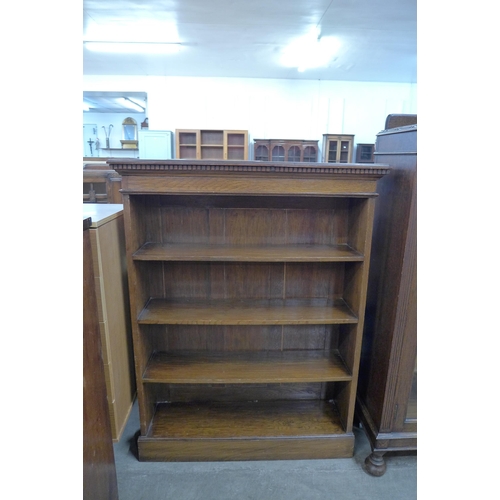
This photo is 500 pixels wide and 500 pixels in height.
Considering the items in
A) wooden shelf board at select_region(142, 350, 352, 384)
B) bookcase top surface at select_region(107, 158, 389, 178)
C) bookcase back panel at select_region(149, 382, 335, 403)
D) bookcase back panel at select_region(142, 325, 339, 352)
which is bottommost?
bookcase back panel at select_region(149, 382, 335, 403)

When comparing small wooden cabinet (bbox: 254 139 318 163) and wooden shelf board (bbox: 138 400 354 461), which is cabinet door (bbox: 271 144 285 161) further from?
wooden shelf board (bbox: 138 400 354 461)

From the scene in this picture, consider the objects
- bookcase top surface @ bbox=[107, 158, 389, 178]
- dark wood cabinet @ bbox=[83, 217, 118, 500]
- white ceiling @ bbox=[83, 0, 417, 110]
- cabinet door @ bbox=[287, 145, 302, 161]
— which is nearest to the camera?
dark wood cabinet @ bbox=[83, 217, 118, 500]

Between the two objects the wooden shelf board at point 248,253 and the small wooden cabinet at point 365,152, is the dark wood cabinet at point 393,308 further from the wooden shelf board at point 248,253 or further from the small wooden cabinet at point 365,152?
the small wooden cabinet at point 365,152

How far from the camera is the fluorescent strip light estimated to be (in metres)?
4.20

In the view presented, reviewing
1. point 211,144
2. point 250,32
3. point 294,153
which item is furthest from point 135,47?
point 294,153

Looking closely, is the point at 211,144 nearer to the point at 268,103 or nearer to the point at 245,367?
the point at 268,103

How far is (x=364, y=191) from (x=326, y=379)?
811mm

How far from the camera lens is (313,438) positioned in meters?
1.50

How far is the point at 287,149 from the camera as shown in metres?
5.68

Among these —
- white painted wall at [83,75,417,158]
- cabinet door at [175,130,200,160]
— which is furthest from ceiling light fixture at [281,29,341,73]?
cabinet door at [175,130,200,160]

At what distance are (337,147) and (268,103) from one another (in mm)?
1444

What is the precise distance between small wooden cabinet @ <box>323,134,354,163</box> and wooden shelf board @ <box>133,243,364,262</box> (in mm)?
4495
